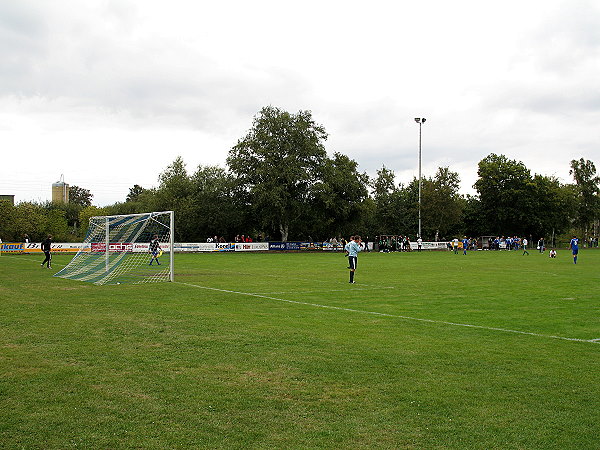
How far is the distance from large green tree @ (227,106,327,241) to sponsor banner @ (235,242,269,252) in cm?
420

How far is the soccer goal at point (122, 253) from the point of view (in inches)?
993

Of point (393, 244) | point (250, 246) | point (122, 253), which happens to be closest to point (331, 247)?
point (393, 244)

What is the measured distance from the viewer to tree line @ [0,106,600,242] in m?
67.6

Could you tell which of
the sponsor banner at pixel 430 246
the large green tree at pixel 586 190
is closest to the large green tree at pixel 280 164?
the sponsor banner at pixel 430 246

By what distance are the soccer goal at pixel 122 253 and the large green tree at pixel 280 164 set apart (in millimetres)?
26190

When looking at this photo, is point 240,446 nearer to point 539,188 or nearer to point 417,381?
point 417,381

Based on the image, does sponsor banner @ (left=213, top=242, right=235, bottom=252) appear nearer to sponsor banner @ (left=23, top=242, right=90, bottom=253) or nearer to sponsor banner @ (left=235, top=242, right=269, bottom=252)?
sponsor banner @ (left=235, top=242, right=269, bottom=252)

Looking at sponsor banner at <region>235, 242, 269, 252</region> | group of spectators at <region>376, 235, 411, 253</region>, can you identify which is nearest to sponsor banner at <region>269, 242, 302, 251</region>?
sponsor banner at <region>235, 242, 269, 252</region>

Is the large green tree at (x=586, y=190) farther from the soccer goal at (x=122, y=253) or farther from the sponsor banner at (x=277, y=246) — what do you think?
the soccer goal at (x=122, y=253)

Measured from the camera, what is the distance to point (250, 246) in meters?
64.4

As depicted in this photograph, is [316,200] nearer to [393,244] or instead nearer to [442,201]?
[393,244]

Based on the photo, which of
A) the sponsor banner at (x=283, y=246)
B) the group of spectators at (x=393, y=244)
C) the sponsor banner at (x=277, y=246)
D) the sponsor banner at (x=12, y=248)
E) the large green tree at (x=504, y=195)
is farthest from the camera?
the large green tree at (x=504, y=195)

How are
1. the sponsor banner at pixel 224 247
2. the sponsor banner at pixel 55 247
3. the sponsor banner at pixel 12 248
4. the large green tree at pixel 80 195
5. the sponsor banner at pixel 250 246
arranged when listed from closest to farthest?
1. the sponsor banner at pixel 12 248
2. the sponsor banner at pixel 55 247
3. the sponsor banner at pixel 224 247
4. the sponsor banner at pixel 250 246
5. the large green tree at pixel 80 195

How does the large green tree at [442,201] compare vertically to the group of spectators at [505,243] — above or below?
above
